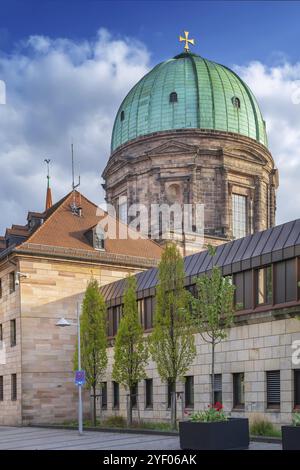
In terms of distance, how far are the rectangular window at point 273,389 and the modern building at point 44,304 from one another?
58.5 feet

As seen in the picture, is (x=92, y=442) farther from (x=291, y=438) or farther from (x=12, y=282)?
(x=12, y=282)

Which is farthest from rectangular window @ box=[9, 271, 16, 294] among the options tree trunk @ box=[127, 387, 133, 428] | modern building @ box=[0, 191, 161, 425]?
tree trunk @ box=[127, 387, 133, 428]

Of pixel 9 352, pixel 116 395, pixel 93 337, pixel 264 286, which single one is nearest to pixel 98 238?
pixel 9 352

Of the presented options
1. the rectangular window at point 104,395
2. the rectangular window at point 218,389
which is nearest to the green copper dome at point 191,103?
the rectangular window at point 104,395

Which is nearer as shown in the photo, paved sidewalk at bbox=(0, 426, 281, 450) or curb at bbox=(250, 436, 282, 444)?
curb at bbox=(250, 436, 282, 444)

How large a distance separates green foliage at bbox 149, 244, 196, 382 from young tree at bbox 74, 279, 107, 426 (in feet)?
20.5

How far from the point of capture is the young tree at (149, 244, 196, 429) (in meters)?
31.7

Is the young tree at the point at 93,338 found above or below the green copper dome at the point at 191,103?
below

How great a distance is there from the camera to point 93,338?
38.9 metres

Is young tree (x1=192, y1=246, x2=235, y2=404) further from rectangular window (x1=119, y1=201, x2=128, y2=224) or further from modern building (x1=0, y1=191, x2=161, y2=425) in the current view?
rectangular window (x1=119, y1=201, x2=128, y2=224)

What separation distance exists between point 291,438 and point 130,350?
1789 centimetres

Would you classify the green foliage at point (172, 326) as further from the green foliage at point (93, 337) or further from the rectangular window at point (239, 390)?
the green foliage at point (93, 337)

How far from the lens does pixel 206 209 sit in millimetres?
64188

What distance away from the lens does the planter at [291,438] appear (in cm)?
1812
